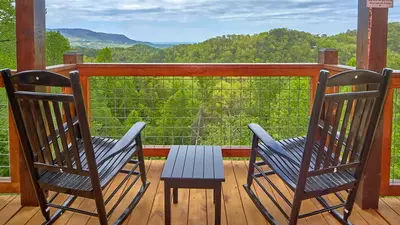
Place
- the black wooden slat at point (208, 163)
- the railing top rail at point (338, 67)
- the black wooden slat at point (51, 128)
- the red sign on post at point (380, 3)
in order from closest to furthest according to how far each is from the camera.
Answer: the black wooden slat at point (51, 128) < the black wooden slat at point (208, 163) < the red sign on post at point (380, 3) < the railing top rail at point (338, 67)

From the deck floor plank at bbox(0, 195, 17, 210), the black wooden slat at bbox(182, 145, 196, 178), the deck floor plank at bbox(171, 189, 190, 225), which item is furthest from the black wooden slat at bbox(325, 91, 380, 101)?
the deck floor plank at bbox(0, 195, 17, 210)

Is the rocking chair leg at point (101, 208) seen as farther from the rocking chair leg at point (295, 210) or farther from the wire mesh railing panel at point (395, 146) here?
the wire mesh railing panel at point (395, 146)

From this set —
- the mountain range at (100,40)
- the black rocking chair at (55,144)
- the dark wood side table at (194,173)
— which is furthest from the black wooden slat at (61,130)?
the mountain range at (100,40)

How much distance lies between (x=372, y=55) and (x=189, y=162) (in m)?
1.38

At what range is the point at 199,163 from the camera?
7.61 ft

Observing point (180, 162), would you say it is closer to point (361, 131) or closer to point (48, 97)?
point (48, 97)

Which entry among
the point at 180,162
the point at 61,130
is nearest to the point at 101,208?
the point at 61,130

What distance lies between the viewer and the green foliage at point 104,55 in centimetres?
499

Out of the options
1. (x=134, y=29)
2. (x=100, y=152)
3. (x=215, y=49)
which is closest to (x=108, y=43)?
(x=134, y=29)

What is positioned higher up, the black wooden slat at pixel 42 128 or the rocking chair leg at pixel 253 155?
the black wooden slat at pixel 42 128

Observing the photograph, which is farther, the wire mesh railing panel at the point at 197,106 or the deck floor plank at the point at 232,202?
the wire mesh railing panel at the point at 197,106

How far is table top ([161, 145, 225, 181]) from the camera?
2.09 meters

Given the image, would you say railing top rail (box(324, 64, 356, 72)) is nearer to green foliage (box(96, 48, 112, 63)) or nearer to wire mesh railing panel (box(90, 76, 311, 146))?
wire mesh railing panel (box(90, 76, 311, 146))

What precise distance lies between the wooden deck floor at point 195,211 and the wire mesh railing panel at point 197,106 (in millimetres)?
891
